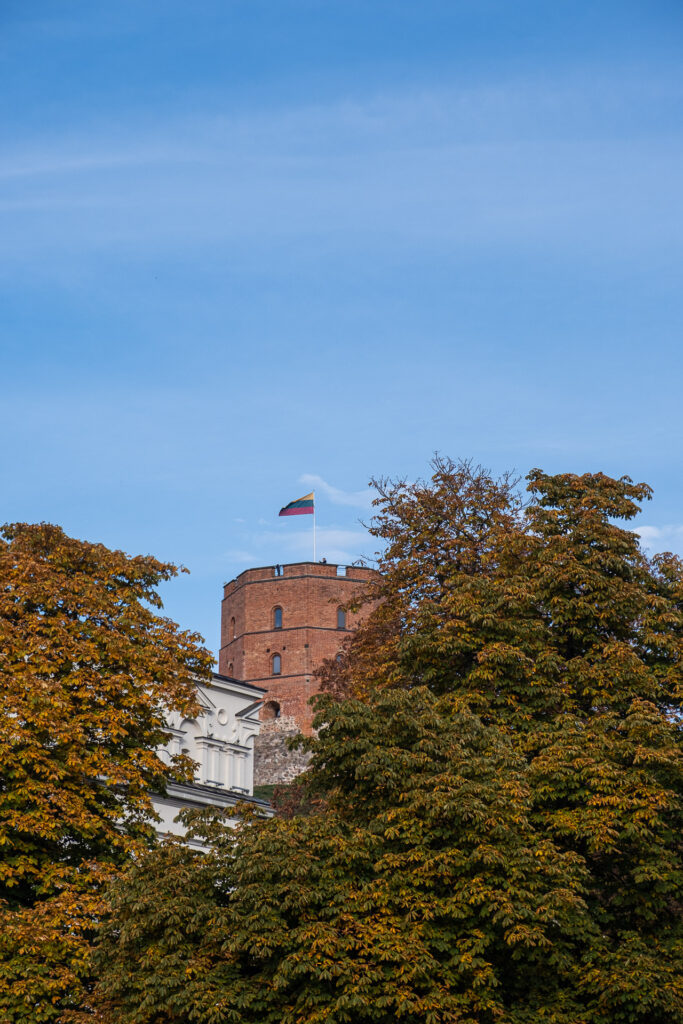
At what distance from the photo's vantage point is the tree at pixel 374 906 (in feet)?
55.1

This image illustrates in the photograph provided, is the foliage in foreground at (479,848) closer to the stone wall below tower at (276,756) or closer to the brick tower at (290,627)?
the stone wall below tower at (276,756)

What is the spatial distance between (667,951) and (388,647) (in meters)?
9.91

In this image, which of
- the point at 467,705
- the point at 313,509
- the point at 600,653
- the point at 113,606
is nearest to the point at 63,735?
the point at 113,606

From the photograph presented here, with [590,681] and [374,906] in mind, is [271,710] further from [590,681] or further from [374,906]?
[374,906]

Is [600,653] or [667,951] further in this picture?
[600,653]

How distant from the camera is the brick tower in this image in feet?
271

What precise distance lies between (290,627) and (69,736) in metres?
62.0

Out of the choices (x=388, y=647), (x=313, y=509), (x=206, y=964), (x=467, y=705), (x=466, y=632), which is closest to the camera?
(x=206, y=964)

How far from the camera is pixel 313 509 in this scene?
67938mm

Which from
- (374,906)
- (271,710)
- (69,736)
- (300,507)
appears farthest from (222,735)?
(374,906)

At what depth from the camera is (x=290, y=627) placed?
274 feet

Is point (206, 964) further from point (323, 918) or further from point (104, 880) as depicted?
point (104, 880)

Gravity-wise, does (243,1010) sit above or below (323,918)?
below

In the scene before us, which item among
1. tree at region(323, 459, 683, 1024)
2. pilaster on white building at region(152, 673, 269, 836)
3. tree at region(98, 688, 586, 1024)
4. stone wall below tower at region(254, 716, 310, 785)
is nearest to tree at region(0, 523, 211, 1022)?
tree at region(98, 688, 586, 1024)
